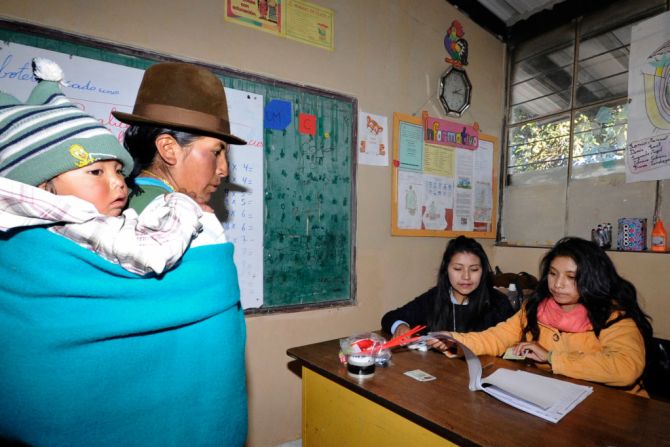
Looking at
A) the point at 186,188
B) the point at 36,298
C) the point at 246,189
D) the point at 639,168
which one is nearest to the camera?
the point at 36,298

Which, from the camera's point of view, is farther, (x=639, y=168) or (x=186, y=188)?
(x=639, y=168)

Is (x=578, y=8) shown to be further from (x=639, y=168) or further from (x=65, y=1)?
(x=65, y=1)

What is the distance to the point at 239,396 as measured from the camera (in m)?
0.83

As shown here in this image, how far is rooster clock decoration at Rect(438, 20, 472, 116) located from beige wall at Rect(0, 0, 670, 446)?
0.21 feet

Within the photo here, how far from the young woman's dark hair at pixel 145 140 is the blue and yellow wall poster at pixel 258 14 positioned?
4.09 ft

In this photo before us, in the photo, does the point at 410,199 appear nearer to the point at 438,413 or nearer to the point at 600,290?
the point at 600,290

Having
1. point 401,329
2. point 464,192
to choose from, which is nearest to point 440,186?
point 464,192

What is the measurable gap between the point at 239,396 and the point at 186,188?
21.0 inches

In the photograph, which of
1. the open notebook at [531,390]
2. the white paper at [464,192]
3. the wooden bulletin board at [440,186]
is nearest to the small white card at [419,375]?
the open notebook at [531,390]

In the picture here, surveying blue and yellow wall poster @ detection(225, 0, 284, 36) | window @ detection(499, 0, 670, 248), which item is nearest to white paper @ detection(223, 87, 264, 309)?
blue and yellow wall poster @ detection(225, 0, 284, 36)

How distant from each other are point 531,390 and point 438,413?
357 millimetres

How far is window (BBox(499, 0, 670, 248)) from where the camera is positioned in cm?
252

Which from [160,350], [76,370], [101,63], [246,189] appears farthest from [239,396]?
[101,63]

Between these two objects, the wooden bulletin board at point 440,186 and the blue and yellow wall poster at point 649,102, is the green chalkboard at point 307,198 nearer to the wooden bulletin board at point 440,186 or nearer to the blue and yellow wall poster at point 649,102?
the wooden bulletin board at point 440,186
